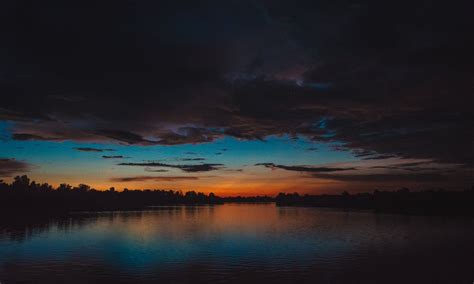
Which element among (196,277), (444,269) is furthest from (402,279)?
(196,277)

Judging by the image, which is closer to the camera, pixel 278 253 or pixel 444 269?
pixel 444 269

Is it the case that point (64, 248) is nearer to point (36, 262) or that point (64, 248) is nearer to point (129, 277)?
point (36, 262)

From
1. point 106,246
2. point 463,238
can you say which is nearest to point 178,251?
point 106,246

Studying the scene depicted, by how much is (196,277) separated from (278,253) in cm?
1503

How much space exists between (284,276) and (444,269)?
1527 cm

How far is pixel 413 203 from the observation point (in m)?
164

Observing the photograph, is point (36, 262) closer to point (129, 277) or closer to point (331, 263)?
point (129, 277)

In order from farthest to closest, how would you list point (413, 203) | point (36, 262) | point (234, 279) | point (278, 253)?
point (413, 203), point (278, 253), point (36, 262), point (234, 279)

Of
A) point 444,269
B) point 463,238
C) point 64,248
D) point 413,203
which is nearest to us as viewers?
point 444,269

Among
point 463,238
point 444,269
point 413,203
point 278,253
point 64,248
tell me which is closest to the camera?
point 444,269

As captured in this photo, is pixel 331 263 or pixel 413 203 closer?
pixel 331 263

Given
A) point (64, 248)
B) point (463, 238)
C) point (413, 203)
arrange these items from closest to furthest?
point (64, 248), point (463, 238), point (413, 203)

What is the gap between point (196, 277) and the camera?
3005cm

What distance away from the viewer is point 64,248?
46000 millimetres
